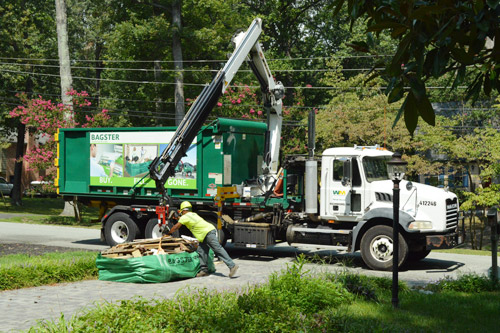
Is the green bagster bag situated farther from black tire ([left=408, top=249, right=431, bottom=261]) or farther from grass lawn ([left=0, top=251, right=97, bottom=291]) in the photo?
black tire ([left=408, top=249, right=431, bottom=261])

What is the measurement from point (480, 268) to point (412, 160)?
11508mm

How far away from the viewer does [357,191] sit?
14891mm

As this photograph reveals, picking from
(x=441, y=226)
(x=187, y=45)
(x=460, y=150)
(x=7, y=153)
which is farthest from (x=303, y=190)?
(x=7, y=153)

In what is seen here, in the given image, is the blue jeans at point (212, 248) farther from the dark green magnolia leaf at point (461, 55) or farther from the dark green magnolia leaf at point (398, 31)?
the dark green magnolia leaf at point (461, 55)

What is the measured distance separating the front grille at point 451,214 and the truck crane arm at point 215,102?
4.96m

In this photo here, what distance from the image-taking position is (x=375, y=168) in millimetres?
15156

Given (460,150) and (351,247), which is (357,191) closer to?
(351,247)

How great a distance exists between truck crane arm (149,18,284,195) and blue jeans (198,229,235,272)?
3.49 m

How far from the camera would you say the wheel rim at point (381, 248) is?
14234mm

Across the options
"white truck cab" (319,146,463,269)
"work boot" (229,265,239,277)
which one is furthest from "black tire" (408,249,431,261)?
"work boot" (229,265,239,277)

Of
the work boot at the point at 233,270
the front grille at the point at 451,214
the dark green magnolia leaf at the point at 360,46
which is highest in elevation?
the dark green magnolia leaf at the point at 360,46

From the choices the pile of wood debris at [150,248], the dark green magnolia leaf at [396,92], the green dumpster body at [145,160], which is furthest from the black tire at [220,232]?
the dark green magnolia leaf at [396,92]

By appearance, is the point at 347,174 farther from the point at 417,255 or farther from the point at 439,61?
the point at 439,61

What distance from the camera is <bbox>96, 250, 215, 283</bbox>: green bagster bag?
1207cm
